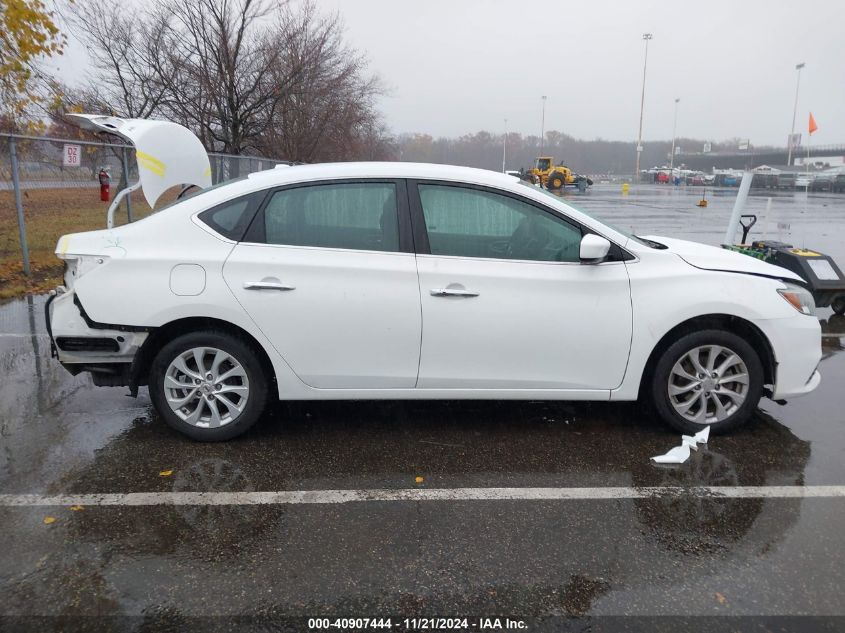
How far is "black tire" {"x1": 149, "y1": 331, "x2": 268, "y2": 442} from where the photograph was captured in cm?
384

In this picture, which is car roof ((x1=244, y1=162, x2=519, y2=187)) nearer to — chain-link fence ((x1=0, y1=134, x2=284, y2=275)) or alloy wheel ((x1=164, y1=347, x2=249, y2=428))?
alloy wheel ((x1=164, y1=347, x2=249, y2=428))

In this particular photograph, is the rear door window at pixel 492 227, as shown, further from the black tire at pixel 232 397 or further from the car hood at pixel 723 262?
the black tire at pixel 232 397

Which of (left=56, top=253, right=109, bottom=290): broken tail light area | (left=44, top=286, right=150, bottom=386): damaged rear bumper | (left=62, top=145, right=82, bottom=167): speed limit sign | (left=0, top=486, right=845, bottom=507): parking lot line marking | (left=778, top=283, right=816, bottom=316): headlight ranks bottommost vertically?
(left=0, top=486, right=845, bottom=507): parking lot line marking

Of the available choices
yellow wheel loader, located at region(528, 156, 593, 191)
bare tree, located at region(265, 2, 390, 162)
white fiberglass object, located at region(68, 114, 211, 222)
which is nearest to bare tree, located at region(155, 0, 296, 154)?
bare tree, located at region(265, 2, 390, 162)

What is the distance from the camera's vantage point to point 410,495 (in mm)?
3375

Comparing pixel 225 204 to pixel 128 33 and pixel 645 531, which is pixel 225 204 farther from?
pixel 128 33

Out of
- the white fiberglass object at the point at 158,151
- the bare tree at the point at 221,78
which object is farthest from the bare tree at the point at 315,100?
the white fiberglass object at the point at 158,151

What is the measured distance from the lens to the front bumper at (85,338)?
3832 millimetres

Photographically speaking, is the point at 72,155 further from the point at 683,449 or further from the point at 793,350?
the point at 793,350

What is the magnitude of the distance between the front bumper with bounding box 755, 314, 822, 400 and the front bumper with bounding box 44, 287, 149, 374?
155 inches

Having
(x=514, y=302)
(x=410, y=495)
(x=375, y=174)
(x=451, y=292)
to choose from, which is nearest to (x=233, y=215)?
(x=375, y=174)

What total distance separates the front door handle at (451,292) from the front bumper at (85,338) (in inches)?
70.5

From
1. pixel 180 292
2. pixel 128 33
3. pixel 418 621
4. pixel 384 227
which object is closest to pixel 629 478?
pixel 418 621

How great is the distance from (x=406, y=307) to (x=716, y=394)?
6.87 ft
